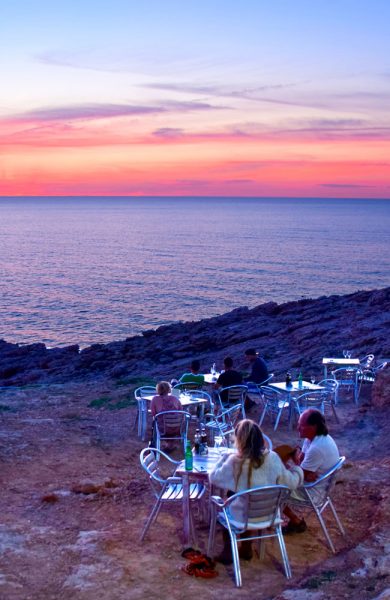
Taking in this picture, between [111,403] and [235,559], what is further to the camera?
[111,403]

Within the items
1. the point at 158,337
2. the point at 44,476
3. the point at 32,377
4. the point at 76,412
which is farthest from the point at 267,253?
the point at 44,476

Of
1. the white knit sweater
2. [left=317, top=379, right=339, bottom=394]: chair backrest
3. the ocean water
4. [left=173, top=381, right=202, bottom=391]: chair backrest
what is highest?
the white knit sweater

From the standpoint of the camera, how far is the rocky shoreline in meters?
23.0

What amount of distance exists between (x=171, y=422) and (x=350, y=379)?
6.66 meters

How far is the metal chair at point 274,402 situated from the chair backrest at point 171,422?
249 centimetres

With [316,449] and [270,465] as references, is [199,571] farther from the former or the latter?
[316,449]

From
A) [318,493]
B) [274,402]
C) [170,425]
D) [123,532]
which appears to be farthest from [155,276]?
[318,493]

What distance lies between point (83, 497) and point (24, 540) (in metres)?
1.54

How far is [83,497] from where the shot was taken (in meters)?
9.01

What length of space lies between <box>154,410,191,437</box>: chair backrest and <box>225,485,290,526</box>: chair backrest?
4.21 metres

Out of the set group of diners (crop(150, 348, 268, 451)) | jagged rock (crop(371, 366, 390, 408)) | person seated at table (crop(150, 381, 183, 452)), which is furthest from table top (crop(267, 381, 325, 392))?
person seated at table (crop(150, 381, 183, 452))

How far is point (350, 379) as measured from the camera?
1633 cm

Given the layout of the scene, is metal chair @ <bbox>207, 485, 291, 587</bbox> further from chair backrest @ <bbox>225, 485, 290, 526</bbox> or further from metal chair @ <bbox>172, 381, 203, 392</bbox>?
metal chair @ <bbox>172, 381, 203, 392</bbox>

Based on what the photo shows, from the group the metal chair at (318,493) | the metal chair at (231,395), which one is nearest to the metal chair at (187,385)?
the metal chair at (231,395)
